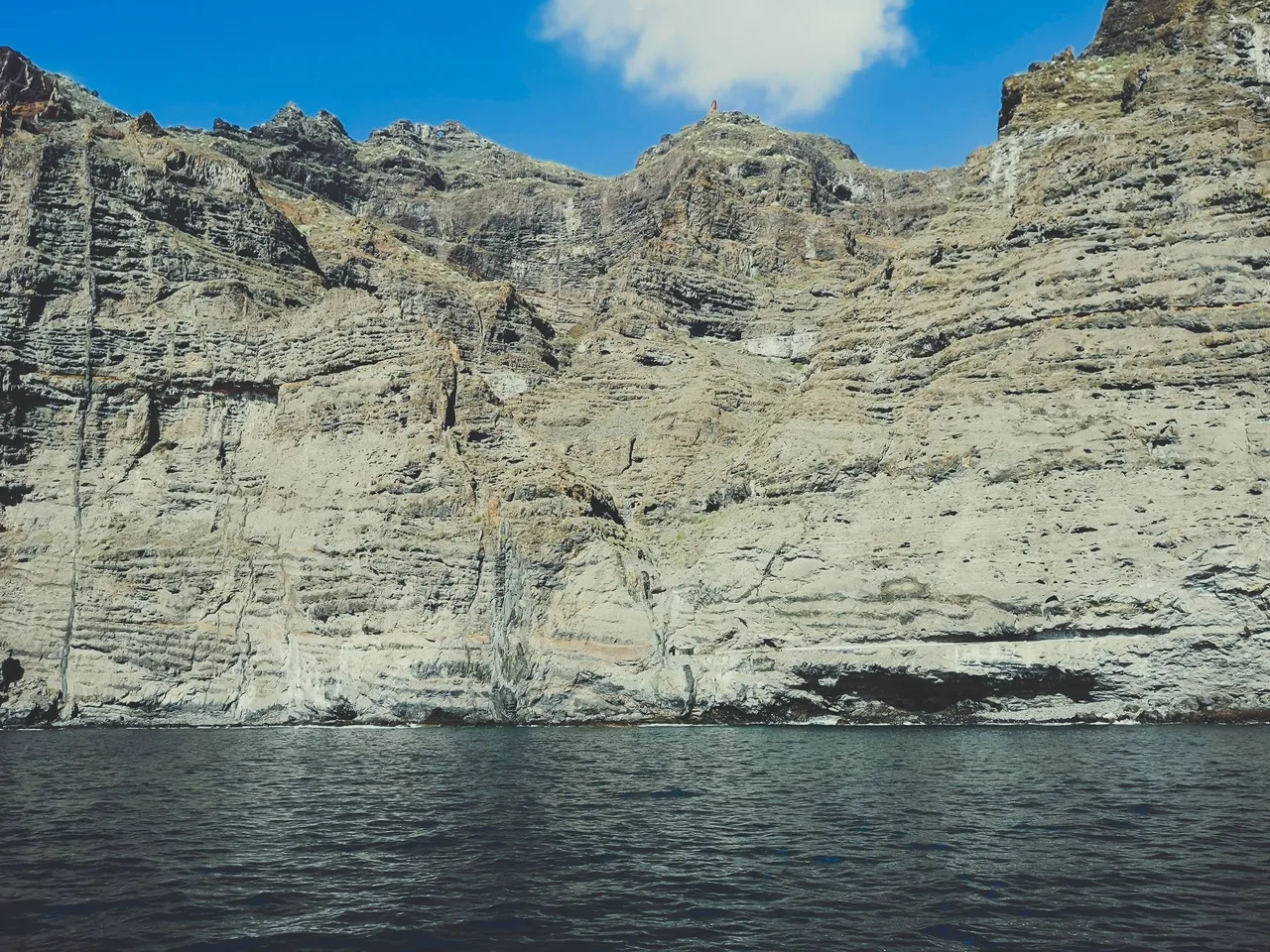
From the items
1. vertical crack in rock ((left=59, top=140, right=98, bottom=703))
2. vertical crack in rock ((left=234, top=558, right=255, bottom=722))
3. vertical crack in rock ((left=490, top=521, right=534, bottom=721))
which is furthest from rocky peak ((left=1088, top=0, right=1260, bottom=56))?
vertical crack in rock ((left=59, top=140, right=98, bottom=703))

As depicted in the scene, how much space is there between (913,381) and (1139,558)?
59.2 feet

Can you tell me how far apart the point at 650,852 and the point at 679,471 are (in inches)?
1773

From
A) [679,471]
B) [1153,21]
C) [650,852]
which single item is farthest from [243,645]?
[1153,21]

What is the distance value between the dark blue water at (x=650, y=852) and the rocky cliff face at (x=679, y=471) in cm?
1296

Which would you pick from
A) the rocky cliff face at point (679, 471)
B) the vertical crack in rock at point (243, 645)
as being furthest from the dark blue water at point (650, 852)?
the vertical crack in rock at point (243, 645)

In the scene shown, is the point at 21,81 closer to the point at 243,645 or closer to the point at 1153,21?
the point at 243,645

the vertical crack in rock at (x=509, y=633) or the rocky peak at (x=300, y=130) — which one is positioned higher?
the rocky peak at (x=300, y=130)

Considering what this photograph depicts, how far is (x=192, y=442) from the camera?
57594 millimetres

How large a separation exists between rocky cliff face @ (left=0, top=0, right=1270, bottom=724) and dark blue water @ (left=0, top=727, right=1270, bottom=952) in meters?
13.0

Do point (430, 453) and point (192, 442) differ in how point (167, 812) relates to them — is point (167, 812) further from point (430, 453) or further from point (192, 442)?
point (192, 442)

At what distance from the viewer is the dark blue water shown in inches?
505

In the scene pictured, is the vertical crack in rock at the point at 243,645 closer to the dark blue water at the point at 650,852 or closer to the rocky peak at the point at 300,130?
the dark blue water at the point at 650,852

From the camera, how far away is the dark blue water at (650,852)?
12.8m

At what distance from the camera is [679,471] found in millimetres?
62375
